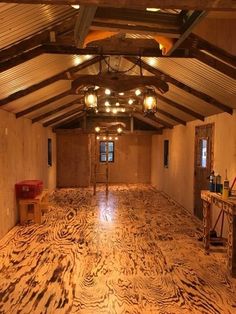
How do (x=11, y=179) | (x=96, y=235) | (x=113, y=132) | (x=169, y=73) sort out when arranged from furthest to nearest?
(x=113, y=132)
(x=11, y=179)
(x=96, y=235)
(x=169, y=73)

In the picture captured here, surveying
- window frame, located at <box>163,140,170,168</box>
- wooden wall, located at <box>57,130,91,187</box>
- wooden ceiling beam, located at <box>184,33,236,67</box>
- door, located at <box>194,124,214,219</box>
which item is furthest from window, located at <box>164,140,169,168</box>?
wooden ceiling beam, located at <box>184,33,236,67</box>

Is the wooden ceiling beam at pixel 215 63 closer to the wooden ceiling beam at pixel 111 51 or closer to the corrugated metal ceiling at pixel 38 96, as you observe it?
the wooden ceiling beam at pixel 111 51

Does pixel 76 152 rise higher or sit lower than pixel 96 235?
higher

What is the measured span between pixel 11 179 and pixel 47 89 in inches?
78.0

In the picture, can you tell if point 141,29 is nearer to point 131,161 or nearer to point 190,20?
point 190,20

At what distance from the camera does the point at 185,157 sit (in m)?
8.27

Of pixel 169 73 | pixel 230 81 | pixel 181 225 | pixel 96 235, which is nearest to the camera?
pixel 230 81

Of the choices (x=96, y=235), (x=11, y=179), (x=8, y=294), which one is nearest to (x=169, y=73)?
(x=96, y=235)

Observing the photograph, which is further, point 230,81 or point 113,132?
point 113,132

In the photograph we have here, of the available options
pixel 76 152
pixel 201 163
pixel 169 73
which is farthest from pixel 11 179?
pixel 76 152

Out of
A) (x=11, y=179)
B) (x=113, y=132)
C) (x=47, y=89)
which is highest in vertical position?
(x=47, y=89)

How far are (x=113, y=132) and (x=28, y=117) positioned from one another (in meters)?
3.46

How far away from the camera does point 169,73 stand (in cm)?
519

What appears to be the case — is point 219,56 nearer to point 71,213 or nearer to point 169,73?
point 169,73
